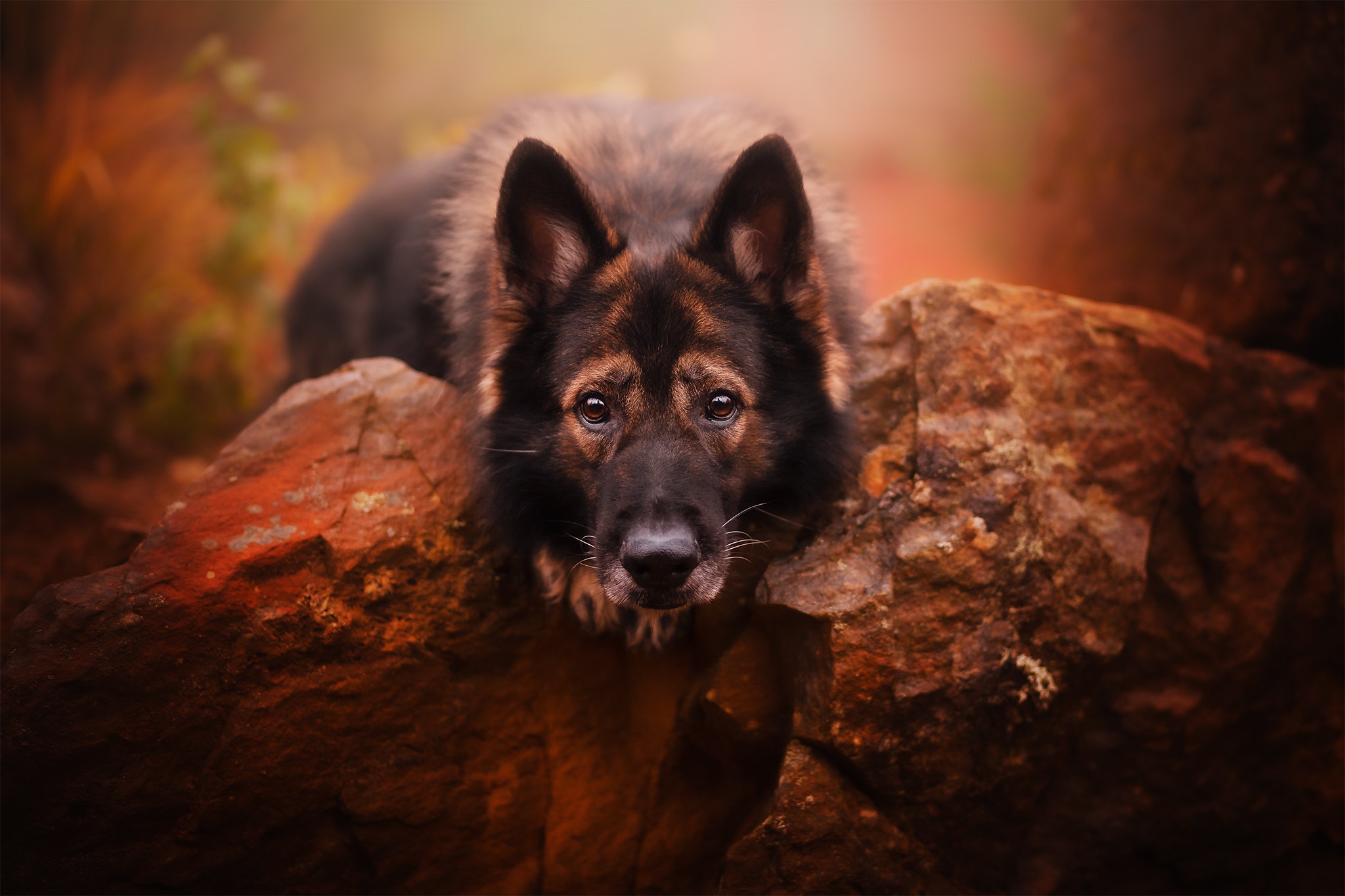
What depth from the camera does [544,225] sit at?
10.5ft

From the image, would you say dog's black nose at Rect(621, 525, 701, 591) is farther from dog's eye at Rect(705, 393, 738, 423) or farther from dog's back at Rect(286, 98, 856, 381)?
dog's back at Rect(286, 98, 856, 381)

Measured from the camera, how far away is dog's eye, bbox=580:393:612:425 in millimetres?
3086

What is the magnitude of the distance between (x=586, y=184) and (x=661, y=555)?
134 centimetres

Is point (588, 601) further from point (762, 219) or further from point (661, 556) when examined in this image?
point (762, 219)

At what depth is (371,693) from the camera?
3137 millimetres

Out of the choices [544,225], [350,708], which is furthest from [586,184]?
[350,708]

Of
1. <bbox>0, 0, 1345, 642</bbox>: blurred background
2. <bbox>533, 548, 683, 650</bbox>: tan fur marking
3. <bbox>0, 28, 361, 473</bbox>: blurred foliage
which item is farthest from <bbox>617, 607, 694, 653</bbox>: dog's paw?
<bbox>0, 28, 361, 473</bbox>: blurred foliage

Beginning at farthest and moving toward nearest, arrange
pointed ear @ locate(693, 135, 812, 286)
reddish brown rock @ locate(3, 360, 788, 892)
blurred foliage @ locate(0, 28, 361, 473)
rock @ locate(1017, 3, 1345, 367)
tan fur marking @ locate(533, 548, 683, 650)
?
blurred foliage @ locate(0, 28, 361, 473)
rock @ locate(1017, 3, 1345, 367)
tan fur marking @ locate(533, 548, 683, 650)
pointed ear @ locate(693, 135, 812, 286)
reddish brown rock @ locate(3, 360, 788, 892)

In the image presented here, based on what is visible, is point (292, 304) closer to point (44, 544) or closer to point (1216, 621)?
point (44, 544)

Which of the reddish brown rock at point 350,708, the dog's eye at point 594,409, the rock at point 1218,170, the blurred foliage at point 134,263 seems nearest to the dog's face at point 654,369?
the dog's eye at point 594,409

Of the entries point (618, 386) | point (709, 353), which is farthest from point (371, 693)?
point (709, 353)

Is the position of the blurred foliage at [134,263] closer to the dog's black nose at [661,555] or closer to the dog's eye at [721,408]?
the dog's eye at [721,408]

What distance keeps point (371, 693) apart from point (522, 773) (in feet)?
2.10

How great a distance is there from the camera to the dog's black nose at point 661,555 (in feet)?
8.88
